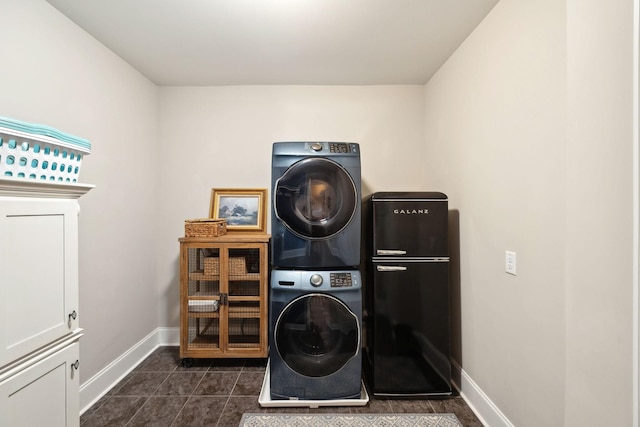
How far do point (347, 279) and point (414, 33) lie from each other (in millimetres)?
1724

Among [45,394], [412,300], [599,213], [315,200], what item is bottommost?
[45,394]

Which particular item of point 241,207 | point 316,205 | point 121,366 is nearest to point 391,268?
point 316,205

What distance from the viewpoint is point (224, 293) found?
7.32ft

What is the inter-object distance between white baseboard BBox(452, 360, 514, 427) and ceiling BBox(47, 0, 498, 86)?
2.34 m

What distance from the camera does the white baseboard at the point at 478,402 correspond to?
1584mm

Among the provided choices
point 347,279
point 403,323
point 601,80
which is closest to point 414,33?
point 601,80

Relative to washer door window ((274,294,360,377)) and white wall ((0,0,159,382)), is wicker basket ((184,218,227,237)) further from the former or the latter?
washer door window ((274,294,360,377))

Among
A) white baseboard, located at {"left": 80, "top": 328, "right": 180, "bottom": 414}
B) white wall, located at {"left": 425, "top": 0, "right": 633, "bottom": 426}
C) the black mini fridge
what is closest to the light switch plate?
white wall, located at {"left": 425, "top": 0, "right": 633, "bottom": 426}

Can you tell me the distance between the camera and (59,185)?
3.76 ft

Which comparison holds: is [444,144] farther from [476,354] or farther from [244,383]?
→ [244,383]

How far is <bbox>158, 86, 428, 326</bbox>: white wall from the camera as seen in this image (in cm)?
268

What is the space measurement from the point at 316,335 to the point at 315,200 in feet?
3.03

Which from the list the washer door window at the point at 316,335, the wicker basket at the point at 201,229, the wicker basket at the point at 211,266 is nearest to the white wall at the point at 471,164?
the wicker basket at the point at 201,229

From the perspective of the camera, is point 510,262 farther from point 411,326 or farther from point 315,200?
point 315,200
